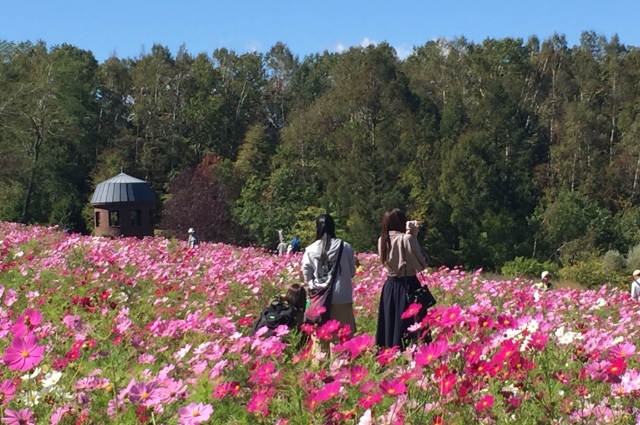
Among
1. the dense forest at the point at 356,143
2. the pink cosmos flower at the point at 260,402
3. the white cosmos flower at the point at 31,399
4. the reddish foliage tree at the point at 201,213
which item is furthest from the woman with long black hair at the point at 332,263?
the reddish foliage tree at the point at 201,213

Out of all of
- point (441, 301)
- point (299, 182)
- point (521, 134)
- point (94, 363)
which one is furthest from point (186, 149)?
point (94, 363)

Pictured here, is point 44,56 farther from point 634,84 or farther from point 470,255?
point 634,84

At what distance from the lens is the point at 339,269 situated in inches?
229

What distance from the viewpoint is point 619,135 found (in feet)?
145

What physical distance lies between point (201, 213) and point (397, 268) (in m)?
32.2

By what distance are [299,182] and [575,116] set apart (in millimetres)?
15781

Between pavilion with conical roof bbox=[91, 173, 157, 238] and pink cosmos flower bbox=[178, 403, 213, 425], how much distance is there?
27594mm

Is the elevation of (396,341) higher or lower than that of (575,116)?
lower

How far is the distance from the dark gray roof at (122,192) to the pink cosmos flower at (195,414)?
1102 inches

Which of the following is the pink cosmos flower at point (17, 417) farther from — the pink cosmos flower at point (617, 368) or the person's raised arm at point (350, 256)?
the person's raised arm at point (350, 256)

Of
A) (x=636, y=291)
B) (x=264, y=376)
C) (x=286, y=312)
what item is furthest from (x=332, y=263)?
(x=636, y=291)

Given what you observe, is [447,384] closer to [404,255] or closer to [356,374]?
[356,374]

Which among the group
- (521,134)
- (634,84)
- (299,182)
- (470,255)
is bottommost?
(470,255)

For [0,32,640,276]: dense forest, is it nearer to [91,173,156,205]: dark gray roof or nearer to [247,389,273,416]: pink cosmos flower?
[91,173,156,205]: dark gray roof
